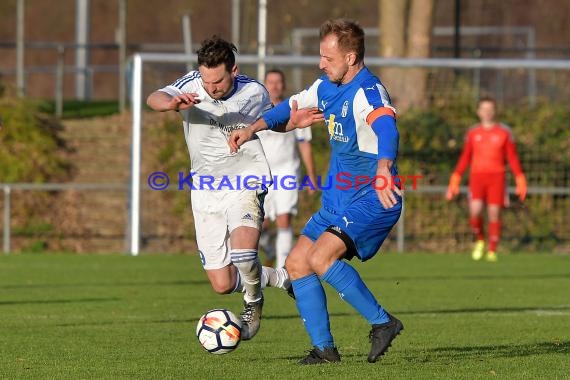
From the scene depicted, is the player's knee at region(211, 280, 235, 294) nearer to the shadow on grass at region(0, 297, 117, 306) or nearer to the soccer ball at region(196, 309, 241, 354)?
the soccer ball at region(196, 309, 241, 354)

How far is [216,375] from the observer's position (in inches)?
273

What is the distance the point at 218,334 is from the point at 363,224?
1088mm

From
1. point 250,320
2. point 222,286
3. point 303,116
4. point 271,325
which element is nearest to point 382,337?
point 250,320

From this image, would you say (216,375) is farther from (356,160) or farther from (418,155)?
(418,155)

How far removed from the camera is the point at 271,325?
9906 millimetres

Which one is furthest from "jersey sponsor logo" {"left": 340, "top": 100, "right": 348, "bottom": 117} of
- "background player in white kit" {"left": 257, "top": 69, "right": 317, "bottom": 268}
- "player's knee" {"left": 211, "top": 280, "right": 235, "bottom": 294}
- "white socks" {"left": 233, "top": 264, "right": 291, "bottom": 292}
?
"background player in white kit" {"left": 257, "top": 69, "right": 317, "bottom": 268}

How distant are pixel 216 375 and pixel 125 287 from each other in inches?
260

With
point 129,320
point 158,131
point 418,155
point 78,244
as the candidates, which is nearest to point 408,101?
point 418,155

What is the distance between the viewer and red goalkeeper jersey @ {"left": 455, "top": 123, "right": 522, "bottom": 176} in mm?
17586

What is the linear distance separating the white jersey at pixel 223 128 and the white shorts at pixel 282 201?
5.00 m

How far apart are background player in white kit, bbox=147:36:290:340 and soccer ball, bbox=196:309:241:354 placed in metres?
0.54

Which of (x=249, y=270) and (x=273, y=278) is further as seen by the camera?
(x=273, y=278)

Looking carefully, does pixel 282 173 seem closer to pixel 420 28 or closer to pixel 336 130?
pixel 336 130

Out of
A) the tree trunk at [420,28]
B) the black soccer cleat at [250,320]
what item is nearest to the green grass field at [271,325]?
the black soccer cleat at [250,320]
